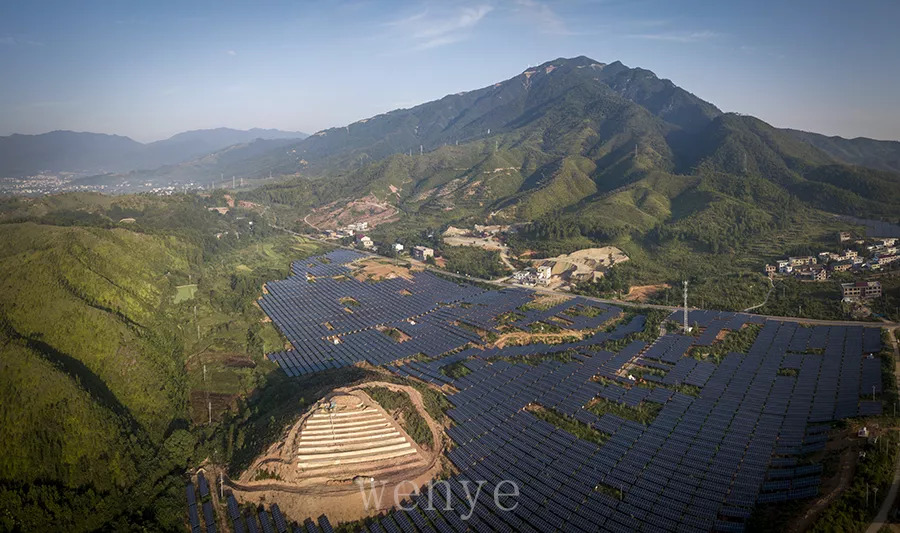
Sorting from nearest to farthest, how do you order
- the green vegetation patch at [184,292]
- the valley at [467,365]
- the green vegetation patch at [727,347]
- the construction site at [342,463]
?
1. the valley at [467,365]
2. the construction site at [342,463]
3. the green vegetation patch at [727,347]
4. the green vegetation patch at [184,292]

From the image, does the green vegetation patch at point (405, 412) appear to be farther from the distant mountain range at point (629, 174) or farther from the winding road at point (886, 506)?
the distant mountain range at point (629, 174)

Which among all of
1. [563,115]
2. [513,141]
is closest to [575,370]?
[513,141]

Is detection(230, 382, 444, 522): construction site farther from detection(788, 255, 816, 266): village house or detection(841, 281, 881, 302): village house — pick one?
detection(788, 255, 816, 266): village house

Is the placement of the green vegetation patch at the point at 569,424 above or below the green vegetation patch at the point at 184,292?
below

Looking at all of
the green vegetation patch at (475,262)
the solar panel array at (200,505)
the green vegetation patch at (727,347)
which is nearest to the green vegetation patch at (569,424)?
the green vegetation patch at (727,347)

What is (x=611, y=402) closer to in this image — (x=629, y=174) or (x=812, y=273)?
(x=812, y=273)

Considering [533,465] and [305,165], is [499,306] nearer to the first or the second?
[533,465]

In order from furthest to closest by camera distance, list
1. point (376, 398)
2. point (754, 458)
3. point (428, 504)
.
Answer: point (376, 398) < point (754, 458) < point (428, 504)

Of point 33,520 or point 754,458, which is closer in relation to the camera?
point 33,520
